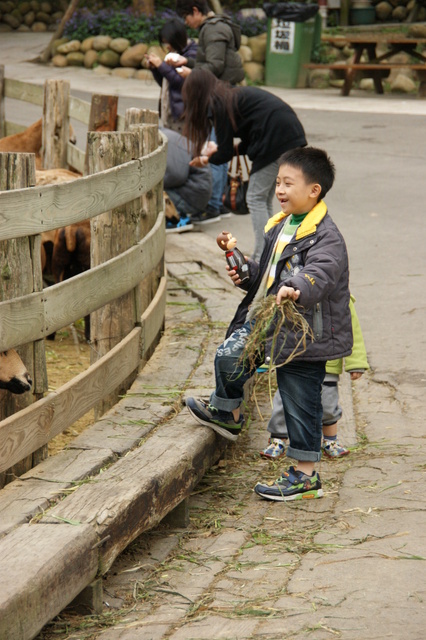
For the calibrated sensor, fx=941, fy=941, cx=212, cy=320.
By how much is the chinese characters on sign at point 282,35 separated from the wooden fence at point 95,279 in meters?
14.5

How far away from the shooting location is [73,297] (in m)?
3.97

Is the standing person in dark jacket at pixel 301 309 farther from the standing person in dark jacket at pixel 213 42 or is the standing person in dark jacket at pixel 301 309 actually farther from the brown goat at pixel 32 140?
the brown goat at pixel 32 140

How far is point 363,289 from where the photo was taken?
7.16 metres

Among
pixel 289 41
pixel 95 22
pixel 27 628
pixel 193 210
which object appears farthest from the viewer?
pixel 95 22

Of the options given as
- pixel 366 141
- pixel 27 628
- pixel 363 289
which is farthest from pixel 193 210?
pixel 27 628

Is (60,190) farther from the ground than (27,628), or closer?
farther from the ground

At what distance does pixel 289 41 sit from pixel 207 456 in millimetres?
16845

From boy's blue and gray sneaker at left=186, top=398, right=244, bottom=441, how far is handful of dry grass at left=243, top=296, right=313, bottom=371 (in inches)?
13.8

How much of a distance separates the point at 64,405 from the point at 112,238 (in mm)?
1138

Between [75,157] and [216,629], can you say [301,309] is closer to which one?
[216,629]

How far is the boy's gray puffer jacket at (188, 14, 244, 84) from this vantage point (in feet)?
28.3

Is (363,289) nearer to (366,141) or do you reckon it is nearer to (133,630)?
(133,630)

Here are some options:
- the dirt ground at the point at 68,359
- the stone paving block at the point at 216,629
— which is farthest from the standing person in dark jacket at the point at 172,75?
the stone paving block at the point at 216,629

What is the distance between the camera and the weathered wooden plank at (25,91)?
10.3 m
